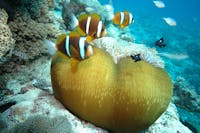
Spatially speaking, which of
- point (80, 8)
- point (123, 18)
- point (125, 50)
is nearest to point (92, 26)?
point (125, 50)

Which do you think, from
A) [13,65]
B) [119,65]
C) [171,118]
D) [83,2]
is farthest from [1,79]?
[83,2]

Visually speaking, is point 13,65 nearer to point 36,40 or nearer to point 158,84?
point 36,40

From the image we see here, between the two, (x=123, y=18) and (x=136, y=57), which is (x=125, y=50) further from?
(x=123, y=18)

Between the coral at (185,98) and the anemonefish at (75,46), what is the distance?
5.66 m

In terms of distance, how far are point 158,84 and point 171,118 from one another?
1.28m

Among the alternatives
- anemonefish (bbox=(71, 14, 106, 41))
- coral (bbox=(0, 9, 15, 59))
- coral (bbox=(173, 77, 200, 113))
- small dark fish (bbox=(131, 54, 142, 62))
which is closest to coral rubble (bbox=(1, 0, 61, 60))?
coral (bbox=(0, 9, 15, 59))

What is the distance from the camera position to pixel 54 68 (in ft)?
9.64

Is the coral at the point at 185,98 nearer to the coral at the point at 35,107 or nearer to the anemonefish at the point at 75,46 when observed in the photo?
the coral at the point at 35,107

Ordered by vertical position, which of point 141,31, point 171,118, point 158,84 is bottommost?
point 141,31

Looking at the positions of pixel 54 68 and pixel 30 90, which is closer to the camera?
pixel 54 68

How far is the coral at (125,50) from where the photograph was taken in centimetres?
311

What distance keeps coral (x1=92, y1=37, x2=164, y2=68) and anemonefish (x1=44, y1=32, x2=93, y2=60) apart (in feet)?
2.23

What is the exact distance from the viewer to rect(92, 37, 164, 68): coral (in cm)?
311

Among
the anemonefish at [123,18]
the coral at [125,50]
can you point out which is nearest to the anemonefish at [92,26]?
the coral at [125,50]
